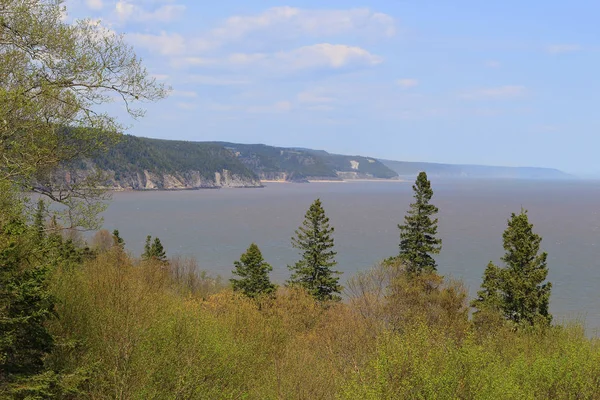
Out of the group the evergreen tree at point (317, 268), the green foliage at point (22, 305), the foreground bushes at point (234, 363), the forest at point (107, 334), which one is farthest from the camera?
the evergreen tree at point (317, 268)

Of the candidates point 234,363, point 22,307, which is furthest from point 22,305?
point 234,363

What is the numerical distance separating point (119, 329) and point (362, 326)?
1825 cm

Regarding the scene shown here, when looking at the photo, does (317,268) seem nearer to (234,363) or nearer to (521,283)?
(521,283)

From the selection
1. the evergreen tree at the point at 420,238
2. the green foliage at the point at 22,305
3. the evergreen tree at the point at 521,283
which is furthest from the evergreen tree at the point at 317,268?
the green foliage at the point at 22,305

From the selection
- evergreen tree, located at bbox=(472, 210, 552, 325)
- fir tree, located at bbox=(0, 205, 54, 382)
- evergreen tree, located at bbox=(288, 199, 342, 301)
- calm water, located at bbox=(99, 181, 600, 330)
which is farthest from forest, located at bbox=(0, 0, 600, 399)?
calm water, located at bbox=(99, 181, 600, 330)

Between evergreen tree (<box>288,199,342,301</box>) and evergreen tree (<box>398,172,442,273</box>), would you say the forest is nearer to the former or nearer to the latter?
evergreen tree (<box>398,172,442,273</box>)

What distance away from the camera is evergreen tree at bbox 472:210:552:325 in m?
34.1

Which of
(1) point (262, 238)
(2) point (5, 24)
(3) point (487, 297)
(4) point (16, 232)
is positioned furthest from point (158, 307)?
(1) point (262, 238)

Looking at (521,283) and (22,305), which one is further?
(521,283)

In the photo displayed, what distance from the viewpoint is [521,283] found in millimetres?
34188

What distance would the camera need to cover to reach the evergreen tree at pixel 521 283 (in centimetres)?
3412

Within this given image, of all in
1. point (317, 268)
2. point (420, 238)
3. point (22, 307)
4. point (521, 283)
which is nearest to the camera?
point (22, 307)

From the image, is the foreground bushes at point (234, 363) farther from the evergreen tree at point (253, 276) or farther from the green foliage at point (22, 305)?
the evergreen tree at point (253, 276)

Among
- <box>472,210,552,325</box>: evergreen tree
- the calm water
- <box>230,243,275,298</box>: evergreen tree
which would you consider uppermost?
<box>472,210,552,325</box>: evergreen tree
